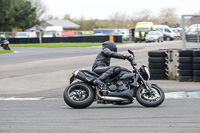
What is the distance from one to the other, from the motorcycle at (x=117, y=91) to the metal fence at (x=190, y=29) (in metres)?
7.02

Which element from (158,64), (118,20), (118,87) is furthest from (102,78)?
(118,20)

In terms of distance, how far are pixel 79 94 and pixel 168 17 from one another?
118m

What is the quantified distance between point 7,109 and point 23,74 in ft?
30.7

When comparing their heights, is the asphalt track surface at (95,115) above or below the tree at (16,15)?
below

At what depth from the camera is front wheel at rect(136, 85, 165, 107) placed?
29.9 feet

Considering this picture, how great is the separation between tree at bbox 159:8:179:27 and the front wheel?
115 m

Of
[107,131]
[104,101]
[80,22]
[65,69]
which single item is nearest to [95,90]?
[104,101]

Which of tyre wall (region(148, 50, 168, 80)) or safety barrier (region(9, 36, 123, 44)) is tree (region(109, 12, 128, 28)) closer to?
safety barrier (region(9, 36, 123, 44))

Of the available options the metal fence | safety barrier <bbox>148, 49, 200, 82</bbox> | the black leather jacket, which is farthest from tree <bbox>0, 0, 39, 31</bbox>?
the black leather jacket

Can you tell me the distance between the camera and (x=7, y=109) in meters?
9.59

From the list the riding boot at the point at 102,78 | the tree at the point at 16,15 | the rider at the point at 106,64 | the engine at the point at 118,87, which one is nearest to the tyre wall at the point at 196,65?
the rider at the point at 106,64

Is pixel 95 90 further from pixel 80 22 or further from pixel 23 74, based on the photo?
pixel 80 22

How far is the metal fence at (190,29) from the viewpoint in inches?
619

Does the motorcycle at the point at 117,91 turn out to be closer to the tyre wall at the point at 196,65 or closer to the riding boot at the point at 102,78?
the riding boot at the point at 102,78
